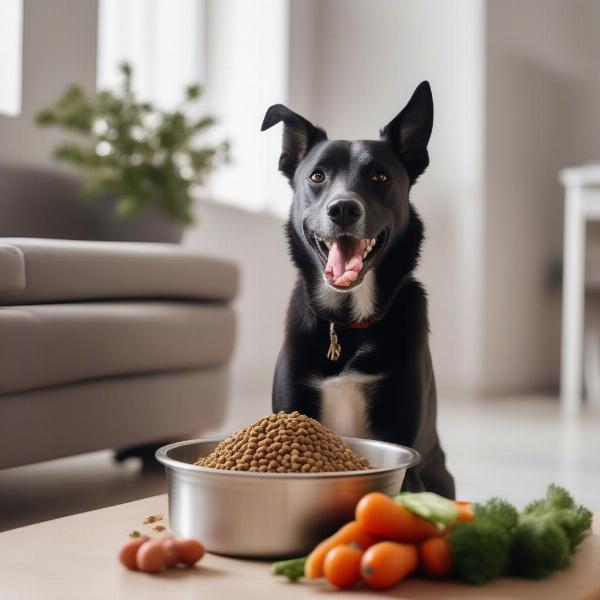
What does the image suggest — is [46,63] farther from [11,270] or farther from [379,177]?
[379,177]

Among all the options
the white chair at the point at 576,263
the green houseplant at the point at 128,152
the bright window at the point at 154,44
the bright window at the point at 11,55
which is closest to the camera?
the green houseplant at the point at 128,152

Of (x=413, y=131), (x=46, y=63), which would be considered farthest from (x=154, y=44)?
(x=413, y=131)

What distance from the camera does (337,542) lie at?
0.91m

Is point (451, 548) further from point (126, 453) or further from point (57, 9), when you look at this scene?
point (57, 9)

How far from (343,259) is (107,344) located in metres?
0.92

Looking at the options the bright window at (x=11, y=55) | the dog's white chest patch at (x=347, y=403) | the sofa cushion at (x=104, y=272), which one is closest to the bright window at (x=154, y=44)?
the bright window at (x=11, y=55)

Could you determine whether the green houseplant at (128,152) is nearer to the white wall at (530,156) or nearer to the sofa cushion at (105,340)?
the sofa cushion at (105,340)

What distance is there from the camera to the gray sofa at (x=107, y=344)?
1.76 metres

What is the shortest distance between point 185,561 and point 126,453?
160cm

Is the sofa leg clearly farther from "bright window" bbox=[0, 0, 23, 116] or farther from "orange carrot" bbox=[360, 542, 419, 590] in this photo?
"orange carrot" bbox=[360, 542, 419, 590]

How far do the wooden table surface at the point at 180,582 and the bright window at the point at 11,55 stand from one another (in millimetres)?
2394

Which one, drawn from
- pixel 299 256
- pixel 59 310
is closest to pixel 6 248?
pixel 59 310

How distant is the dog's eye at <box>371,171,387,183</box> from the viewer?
1286mm

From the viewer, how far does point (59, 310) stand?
1.89 metres
